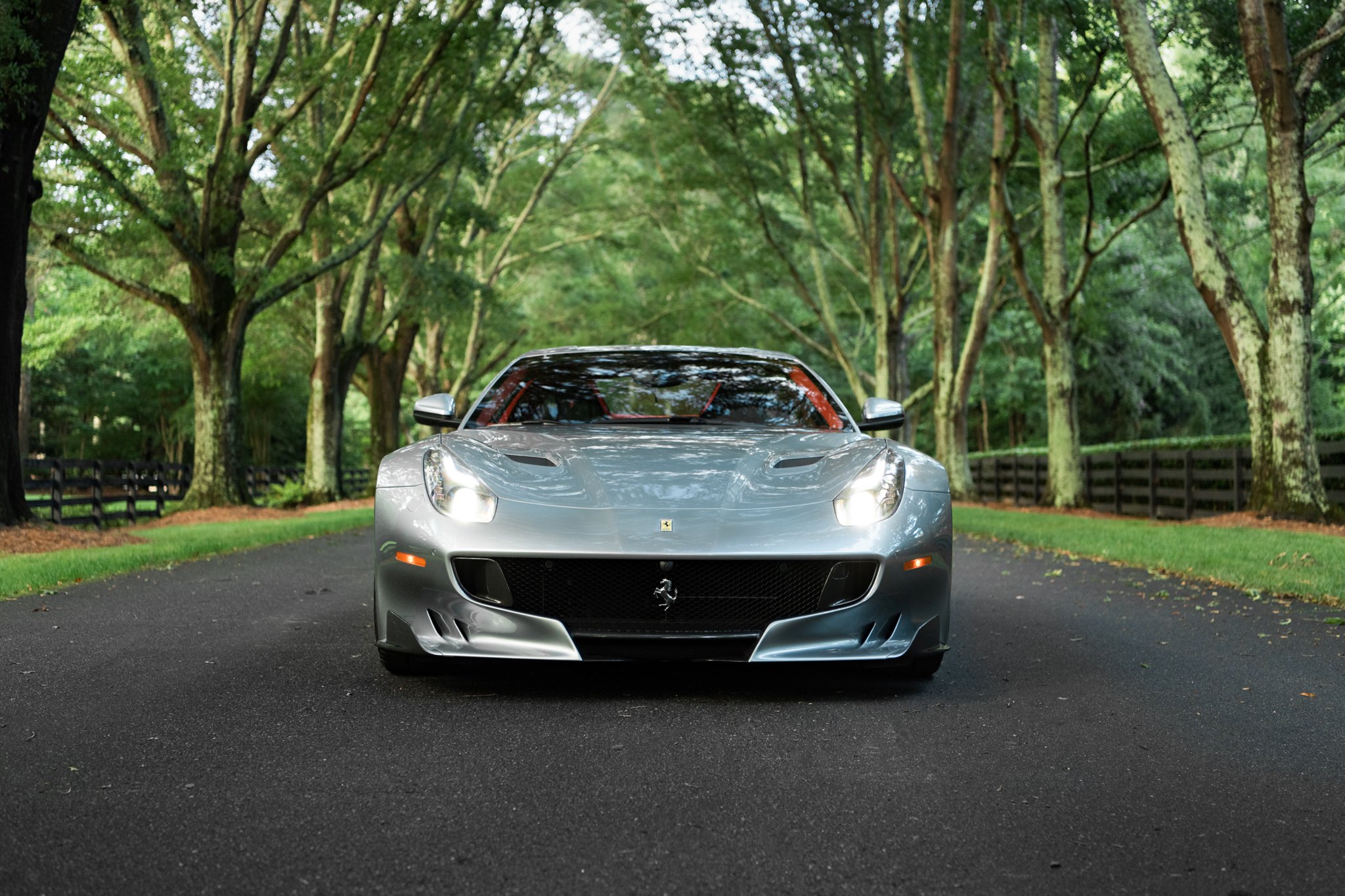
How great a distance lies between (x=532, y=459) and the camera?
195 inches

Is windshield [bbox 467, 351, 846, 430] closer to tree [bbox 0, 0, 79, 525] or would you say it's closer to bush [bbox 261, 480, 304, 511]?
tree [bbox 0, 0, 79, 525]

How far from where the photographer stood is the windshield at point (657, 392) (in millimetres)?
5902

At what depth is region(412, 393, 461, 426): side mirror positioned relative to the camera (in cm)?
579

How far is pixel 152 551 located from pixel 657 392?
6672 millimetres

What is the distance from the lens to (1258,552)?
1041 centimetres

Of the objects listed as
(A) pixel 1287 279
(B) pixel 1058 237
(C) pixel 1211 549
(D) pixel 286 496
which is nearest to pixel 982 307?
(B) pixel 1058 237

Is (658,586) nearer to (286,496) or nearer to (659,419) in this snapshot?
(659,419)

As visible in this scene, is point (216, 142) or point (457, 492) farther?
point (216, 142)

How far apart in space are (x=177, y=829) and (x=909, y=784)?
6.37 ft

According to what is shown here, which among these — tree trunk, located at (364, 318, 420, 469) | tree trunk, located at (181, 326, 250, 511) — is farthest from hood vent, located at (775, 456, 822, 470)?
tree trunk, located at (364, 318, 420, 469)

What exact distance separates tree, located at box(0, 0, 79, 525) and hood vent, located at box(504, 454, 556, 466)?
347 inches

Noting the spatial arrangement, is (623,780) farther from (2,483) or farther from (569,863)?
(2,483)

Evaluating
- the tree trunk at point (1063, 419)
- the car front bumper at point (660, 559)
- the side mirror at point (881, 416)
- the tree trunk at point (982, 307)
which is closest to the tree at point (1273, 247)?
the tree trunk at point (982, 307)

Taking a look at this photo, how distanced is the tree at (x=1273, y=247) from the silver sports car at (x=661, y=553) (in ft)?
35.7
